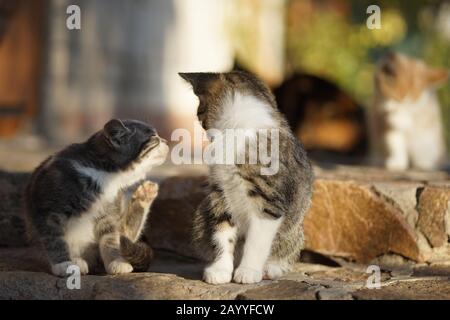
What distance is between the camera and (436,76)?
594 cm

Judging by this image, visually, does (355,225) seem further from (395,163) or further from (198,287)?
(395,163)

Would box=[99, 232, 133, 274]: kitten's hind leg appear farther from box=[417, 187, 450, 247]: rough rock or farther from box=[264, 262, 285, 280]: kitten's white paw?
box=[417, 187, 450, 247]: rough rock

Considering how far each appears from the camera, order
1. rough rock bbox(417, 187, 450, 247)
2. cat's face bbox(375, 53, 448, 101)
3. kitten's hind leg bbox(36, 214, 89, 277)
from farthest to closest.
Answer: cat's face bbox(375, 53, 448, 101)
rough rock bbox(417, 187, 450, 247)
kitten's hind leg bbox(36, 214, 89, 277)

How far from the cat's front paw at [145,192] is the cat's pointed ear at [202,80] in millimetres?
575

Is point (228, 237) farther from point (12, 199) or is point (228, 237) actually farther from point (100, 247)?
point (12, 199)

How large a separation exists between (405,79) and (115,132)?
10.1 ft

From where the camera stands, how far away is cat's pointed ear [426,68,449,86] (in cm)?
592

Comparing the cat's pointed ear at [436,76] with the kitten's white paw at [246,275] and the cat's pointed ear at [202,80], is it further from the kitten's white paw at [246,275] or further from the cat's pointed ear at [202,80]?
the kitten's white paw at [246,275]

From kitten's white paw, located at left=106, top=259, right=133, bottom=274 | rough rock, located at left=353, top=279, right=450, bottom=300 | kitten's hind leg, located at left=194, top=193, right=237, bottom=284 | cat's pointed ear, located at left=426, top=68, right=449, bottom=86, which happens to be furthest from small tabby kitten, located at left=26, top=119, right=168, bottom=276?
cat's pointed ear, located at left=426, top=68, right=449, bottom=86

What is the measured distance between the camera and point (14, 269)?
3.65 meters

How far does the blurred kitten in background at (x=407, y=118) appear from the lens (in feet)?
18.8

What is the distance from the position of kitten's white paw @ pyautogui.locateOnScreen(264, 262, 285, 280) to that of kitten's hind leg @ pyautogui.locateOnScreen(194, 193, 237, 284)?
0.20 m

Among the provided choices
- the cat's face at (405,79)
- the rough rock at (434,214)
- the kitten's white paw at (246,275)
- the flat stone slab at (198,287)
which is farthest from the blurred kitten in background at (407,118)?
the kitten's white paw at (246,275)

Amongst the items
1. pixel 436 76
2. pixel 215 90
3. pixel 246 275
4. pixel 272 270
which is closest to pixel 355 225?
pixel 272 270
